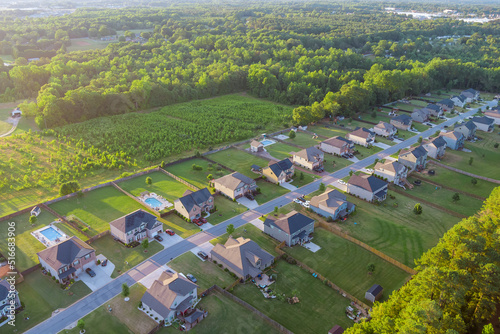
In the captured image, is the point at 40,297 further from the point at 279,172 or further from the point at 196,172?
the point at 279,172

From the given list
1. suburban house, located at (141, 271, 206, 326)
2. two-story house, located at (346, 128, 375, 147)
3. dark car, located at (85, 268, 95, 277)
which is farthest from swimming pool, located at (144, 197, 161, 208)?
two-story house, located at (346, 128, 375, 147)

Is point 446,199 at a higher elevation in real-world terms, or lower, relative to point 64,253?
lower

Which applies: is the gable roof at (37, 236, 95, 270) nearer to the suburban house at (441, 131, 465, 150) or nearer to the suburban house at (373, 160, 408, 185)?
the suburban house at (373, 160, 408, 185)

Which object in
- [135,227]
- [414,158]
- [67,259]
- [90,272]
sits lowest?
[90,272]

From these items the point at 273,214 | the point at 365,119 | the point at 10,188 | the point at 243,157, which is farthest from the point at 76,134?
the point at 365,119

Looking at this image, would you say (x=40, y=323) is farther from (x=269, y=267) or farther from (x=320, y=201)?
(x=320, y=201)

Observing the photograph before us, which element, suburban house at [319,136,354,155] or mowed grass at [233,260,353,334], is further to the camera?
suburban house at [319,136,354,155]

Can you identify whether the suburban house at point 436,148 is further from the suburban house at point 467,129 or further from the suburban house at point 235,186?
the suburban house at point 235,186

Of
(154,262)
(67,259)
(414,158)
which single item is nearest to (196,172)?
(154,262)
